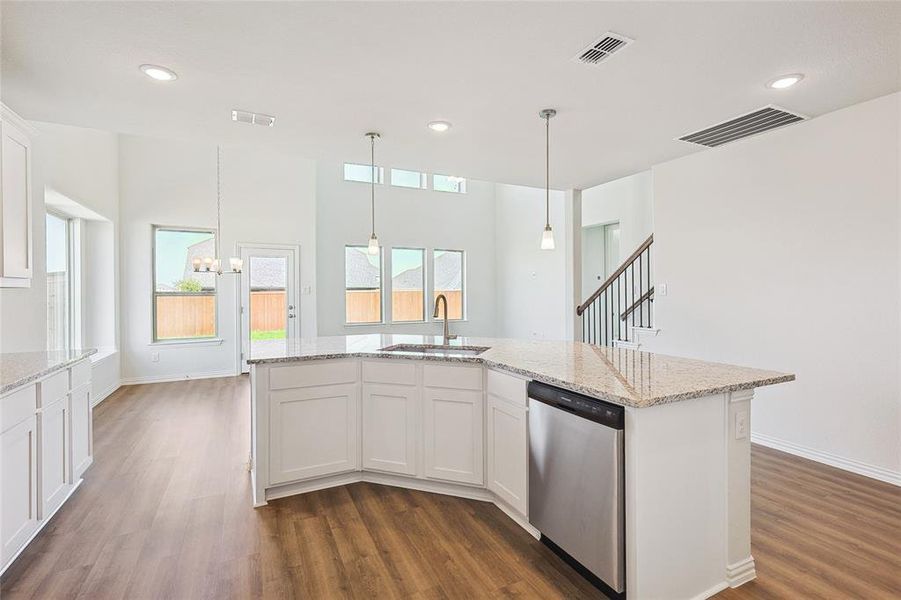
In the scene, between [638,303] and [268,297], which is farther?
[268,297]

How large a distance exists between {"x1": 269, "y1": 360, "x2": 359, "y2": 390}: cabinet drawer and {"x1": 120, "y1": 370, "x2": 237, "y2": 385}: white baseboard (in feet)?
15.2

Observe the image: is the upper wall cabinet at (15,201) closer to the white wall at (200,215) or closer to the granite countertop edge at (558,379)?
the granite countertop edge at (558,379)

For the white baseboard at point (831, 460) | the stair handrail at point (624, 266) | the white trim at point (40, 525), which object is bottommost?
the white trim at point (40, 525)

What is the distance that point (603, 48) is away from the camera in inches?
90.5

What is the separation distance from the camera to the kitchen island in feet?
5.99

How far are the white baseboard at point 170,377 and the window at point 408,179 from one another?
4.24m

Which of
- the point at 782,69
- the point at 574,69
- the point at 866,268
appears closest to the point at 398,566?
the point at 574,69

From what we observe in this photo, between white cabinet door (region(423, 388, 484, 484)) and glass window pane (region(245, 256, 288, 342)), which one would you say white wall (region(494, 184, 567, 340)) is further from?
white cabinet door (region(423, 388, 484, 484))

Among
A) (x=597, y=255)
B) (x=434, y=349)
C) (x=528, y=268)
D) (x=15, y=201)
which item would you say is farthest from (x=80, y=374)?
(x=528, y=268)

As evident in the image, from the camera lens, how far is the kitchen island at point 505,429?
5.99 feet

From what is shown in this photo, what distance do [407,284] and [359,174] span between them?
214 centimetres

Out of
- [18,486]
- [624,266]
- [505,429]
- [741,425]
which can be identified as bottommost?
[18,486]

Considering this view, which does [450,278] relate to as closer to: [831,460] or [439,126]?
[439,126]

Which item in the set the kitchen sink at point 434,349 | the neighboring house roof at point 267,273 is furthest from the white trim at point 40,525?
the neighboring house roof at point 267,273
